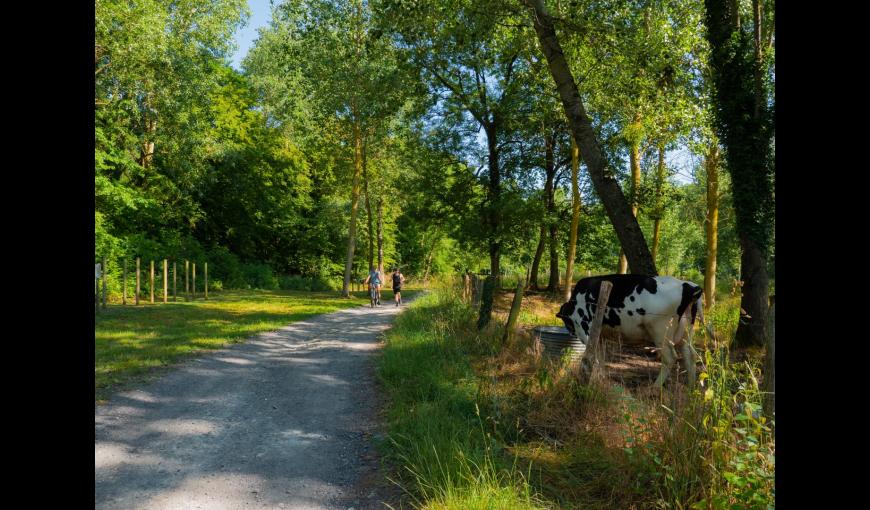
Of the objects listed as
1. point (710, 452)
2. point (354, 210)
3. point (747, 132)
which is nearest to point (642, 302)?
point (710, 452)

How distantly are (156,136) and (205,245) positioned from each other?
13059mm

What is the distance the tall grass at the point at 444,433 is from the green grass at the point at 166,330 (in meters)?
2.77

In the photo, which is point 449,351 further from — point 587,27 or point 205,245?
point 205,245

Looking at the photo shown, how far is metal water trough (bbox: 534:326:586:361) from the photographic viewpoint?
8790mm

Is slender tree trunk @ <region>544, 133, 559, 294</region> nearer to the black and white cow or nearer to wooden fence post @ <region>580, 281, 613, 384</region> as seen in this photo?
the black and white cow

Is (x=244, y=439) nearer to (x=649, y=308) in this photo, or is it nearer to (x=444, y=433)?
(x=444, y=433)

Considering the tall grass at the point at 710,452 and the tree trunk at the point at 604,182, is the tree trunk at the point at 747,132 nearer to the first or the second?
the tree trunk at the point at 604,182

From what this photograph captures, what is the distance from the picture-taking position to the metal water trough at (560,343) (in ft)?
28.8

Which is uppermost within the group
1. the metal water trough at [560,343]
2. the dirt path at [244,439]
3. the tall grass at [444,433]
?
the metal water trough at [560,343]

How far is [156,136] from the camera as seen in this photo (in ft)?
74.1

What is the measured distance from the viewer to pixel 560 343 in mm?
9125

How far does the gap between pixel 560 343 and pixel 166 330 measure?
943 centimetres

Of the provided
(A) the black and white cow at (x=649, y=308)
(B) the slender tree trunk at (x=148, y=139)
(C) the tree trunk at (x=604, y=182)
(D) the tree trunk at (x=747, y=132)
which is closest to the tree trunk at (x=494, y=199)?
(D) the tree trunk at (x=747, y=132)
